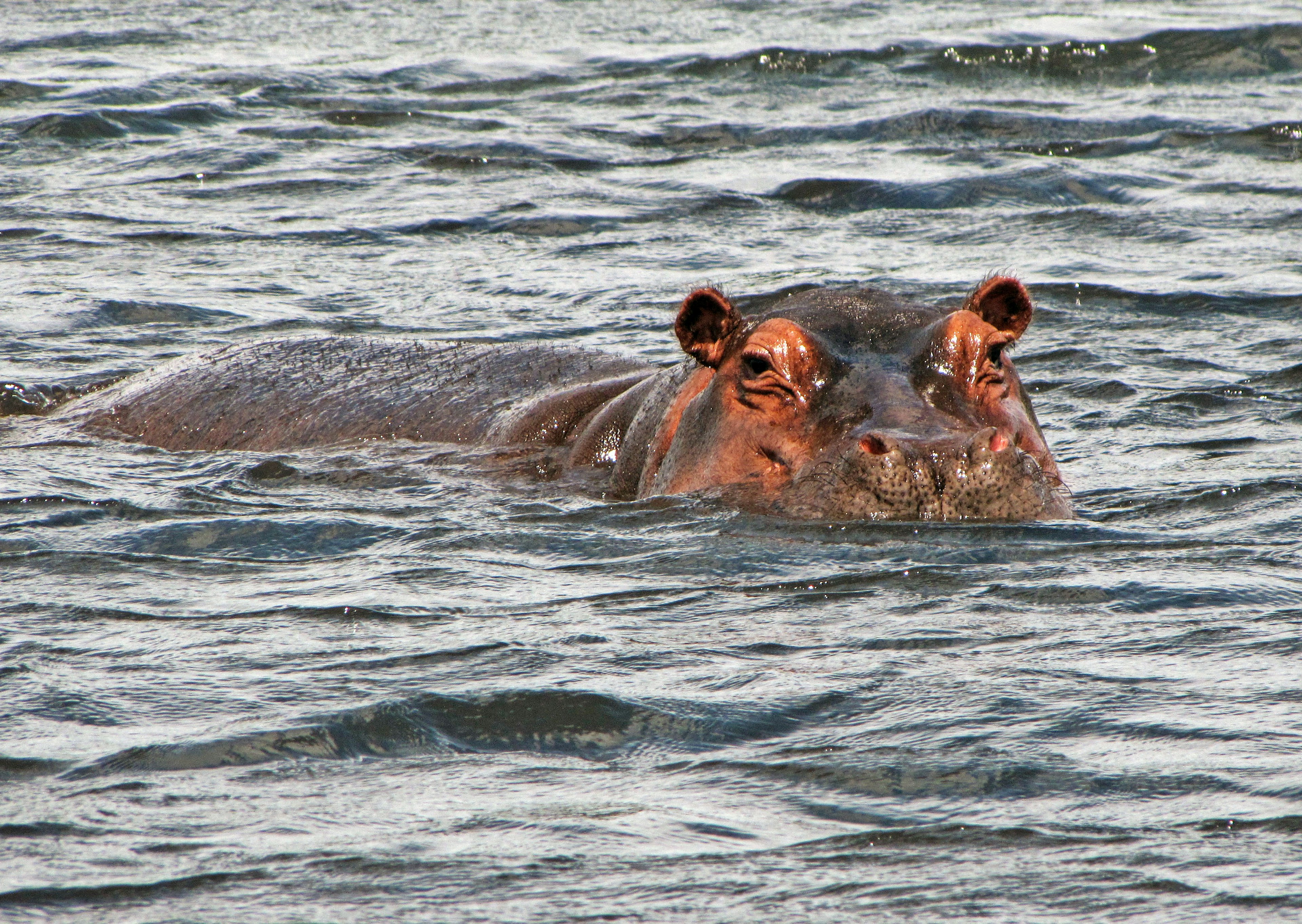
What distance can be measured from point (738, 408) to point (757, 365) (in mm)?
189

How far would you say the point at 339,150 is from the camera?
51.4ft

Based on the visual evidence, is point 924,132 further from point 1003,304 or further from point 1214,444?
point 1003,304

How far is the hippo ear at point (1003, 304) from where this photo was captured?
6859 millimetres

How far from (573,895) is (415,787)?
67 cm

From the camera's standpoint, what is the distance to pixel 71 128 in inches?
624

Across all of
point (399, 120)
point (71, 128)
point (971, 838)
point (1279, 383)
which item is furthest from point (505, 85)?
point (971, 838)

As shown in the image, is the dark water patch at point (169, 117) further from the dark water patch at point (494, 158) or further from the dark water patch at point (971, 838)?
the dark water patch at point (971, 838)

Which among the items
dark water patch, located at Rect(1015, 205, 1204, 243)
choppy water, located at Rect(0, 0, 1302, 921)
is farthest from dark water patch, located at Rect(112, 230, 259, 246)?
dark water patch, located at Rect(1015, 205, 1204, 243)

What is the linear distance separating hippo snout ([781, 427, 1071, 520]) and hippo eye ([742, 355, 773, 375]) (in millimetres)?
511

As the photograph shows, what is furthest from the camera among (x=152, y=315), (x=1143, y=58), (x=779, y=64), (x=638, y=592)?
(x=1143, y=58)

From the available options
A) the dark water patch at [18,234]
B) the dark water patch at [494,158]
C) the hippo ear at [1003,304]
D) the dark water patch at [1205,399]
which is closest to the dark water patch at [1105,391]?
the dark water patch at [1205,399]

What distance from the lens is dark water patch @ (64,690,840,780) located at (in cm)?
436

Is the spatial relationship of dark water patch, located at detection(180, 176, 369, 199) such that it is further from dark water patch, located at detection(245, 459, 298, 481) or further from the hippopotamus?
dark water patch, located at detection(245, 459, 298, 481)

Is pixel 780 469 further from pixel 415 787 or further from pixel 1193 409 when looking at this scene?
pixel 1193 409
